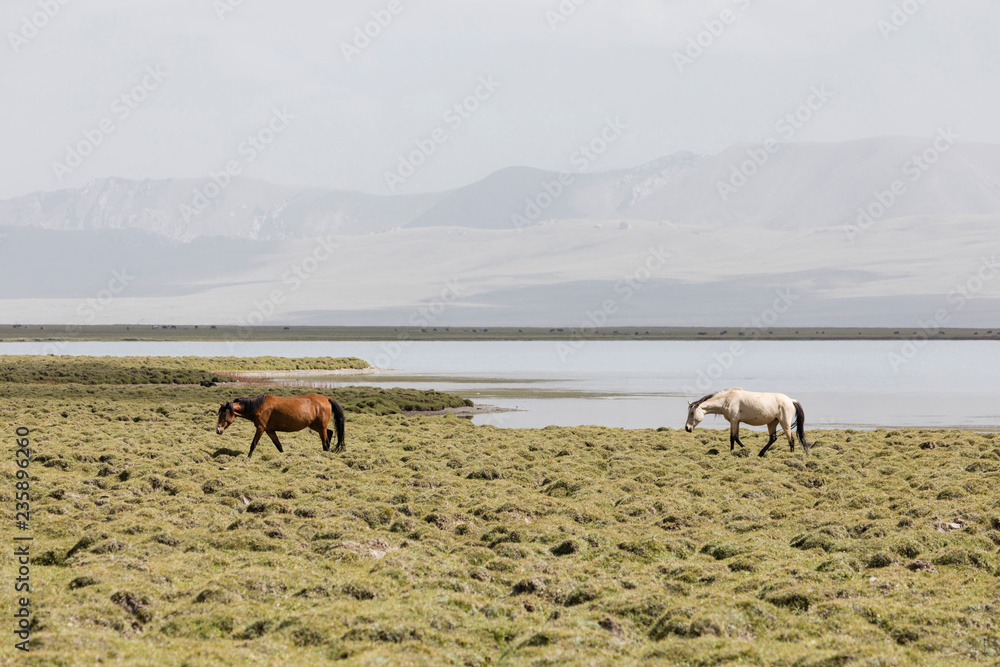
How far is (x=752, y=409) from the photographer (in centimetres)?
3069

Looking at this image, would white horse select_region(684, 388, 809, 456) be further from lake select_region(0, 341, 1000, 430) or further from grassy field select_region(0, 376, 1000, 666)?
lake select_region(0, 341, 1000, 430)

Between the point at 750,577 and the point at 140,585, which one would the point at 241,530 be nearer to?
the point at 140,585

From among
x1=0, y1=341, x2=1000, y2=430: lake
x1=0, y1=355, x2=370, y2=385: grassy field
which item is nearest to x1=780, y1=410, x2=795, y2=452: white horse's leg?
x1=0, y1=341, x2=1000, y2=430: lake

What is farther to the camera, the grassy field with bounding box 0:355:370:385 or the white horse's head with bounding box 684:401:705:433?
the grassy field with bounding box 0:355:370:385

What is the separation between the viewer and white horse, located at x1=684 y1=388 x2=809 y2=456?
30672 mm

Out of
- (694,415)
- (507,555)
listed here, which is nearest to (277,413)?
(507,555)

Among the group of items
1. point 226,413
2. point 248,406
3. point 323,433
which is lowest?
point 323,433

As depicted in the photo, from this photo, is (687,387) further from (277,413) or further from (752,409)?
(277,413)

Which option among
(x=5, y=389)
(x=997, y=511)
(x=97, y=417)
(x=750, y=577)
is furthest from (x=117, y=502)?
(x=5, y=389)

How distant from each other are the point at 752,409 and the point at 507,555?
1472 cm

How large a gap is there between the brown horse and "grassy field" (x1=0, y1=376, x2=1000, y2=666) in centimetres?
94

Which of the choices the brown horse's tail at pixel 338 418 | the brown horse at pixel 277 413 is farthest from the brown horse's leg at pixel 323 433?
the brown horse's tail at pixel 338 418

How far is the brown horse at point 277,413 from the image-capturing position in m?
28.9

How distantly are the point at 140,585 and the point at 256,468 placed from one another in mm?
12691
